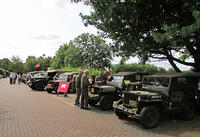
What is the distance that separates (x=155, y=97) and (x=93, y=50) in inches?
1757

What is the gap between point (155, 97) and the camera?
255 inches

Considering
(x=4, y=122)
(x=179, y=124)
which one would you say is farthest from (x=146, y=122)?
(x=4, y=122)

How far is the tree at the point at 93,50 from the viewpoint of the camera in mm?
50188

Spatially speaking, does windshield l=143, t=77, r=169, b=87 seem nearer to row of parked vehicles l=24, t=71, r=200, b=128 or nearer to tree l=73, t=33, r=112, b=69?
row of parked vehicles l=24, t=71, r=200, b=128

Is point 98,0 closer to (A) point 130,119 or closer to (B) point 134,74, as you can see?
(B) point 134,74

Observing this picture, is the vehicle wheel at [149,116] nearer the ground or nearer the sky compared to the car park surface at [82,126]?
nearer the sky

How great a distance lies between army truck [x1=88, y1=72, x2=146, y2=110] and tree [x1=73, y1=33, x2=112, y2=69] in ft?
132

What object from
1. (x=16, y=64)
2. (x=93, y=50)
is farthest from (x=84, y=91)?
(x=16, y=64)

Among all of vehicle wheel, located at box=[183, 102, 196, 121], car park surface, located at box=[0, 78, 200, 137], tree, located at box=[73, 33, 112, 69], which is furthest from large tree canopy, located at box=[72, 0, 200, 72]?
tree, located at box=[73, 33, 112, 69]

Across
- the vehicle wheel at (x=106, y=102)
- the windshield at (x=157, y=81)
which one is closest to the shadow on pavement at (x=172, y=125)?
the windshield at (x=157, y=81)

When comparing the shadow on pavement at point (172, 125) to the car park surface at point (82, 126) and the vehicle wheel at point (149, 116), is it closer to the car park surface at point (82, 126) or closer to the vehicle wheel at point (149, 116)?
the car park surface at point (82, 126)

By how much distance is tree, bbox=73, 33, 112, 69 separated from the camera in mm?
50188

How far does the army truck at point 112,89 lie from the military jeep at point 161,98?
4.54 feet

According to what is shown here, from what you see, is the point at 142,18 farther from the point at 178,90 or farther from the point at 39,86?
the point at 39,86
